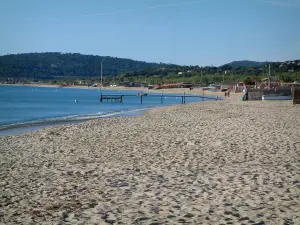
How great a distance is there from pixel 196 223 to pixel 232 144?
6.62m

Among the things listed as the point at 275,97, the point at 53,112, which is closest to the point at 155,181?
the point at 53,112

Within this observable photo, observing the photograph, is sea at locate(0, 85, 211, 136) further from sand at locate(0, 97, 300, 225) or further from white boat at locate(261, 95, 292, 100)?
white boat at locate(261, 95, 292, 100)

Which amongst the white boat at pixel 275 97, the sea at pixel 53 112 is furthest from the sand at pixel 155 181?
the white boat at pixel 275 97

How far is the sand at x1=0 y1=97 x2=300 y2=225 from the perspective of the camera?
5.22m

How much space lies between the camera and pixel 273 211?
204 inches

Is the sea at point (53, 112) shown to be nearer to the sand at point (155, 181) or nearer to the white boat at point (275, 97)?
the sand at point (155, 181)

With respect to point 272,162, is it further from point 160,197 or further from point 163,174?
point 160,197

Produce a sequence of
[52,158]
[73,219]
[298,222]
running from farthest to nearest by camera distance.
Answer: [52,158]
[73,219]
[298,222]

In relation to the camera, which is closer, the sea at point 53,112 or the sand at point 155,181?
the sand at point 155,181

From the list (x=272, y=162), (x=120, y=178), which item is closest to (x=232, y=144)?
(x=272, y=162)

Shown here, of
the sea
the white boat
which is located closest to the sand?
the sea

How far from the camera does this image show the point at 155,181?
7.12 m

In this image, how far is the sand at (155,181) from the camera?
522 cm

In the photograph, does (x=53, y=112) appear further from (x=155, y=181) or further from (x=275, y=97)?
(x=155, y=181)
